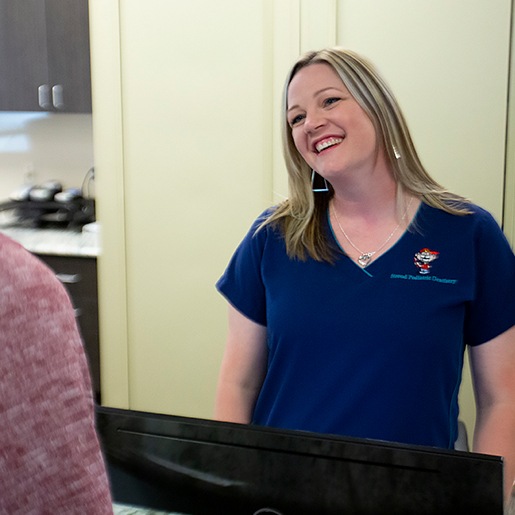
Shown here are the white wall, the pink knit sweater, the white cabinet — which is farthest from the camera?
the white wall

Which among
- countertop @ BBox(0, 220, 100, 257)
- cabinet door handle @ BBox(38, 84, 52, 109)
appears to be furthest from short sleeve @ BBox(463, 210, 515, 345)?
cabinet door handle @ BBox(38, 84, 52, 109)

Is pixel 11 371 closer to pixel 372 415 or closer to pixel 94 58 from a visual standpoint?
pixel 372 415

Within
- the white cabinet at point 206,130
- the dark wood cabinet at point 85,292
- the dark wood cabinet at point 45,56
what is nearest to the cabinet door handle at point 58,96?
the dark wood cabinet at point 45,56

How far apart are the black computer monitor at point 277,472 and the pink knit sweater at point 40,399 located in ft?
1.59

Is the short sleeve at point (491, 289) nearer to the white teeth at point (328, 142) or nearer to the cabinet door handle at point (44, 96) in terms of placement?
the white teeth at point (328, 142)

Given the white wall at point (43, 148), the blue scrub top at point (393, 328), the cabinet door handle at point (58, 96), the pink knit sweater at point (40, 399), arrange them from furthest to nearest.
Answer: the white wall at point (43, 148)
the cabinet door handle at point (58, 96)
the blue scrub top at point (393, 328)
the pink knit sweater at point (40, 399)

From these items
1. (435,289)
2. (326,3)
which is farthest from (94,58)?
(435,289)

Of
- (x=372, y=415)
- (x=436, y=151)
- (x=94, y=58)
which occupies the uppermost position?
(x=94, y=58)

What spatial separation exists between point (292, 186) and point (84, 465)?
1.23 meters

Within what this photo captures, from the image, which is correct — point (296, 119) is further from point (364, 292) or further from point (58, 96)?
point (58, 96)

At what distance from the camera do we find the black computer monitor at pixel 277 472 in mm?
892

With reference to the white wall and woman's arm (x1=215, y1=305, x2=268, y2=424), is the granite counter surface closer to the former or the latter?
the white wall

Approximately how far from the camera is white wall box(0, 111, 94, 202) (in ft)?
12.1

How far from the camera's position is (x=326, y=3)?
2.64m
